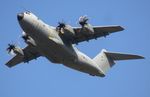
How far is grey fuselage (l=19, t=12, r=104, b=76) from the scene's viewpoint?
35438 millimetres

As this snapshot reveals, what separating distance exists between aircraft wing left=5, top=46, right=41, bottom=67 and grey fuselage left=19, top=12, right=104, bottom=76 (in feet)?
13.1

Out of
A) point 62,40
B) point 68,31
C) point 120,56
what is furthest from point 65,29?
point 120,56

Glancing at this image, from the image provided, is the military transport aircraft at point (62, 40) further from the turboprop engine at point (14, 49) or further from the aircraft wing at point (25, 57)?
the aircraft wing at point (25, 57)

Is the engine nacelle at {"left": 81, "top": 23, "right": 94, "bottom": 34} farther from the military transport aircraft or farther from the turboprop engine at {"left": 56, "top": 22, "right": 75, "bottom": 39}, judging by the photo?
the turboprop engine at {"left": 56, "top": 22, "right": 75, "bottom": 39}

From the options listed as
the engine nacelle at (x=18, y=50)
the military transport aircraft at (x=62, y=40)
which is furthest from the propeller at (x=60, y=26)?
the engine nacelle at (x=18, y=50)

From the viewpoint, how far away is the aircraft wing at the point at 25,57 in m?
41.9

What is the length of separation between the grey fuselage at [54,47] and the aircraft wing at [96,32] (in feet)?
2.89

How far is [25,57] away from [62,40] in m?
6.29

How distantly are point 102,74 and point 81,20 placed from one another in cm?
616

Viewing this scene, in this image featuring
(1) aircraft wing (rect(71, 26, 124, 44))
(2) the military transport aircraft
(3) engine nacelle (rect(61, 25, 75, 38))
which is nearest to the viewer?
(2) the military transport aircraft

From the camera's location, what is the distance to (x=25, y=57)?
140 ft

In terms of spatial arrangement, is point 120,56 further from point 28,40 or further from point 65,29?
point 28,40

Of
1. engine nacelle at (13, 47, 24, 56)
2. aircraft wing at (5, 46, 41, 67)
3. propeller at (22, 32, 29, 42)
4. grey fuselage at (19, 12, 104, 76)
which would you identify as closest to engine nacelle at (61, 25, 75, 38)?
grey fuselage at (19, 12, 104, 76)

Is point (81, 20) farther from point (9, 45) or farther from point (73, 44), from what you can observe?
point (9, 45)
